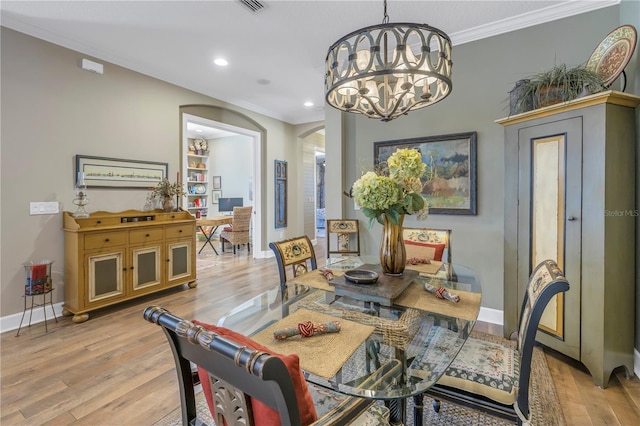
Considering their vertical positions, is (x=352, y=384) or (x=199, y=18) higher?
(x=199, y=18)

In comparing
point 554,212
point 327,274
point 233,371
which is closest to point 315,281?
point 327,274

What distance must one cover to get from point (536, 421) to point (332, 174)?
3.13 m

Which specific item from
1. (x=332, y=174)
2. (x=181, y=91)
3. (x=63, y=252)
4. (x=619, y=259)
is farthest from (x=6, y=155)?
(x=619, y=259)

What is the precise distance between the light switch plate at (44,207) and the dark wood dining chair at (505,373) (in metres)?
3.87

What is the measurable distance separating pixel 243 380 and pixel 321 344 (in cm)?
48

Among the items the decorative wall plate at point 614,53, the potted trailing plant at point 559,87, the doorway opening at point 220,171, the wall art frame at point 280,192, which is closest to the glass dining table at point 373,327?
the potted trailing plant at point 559,87

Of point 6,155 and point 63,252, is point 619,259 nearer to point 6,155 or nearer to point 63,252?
point 63,252

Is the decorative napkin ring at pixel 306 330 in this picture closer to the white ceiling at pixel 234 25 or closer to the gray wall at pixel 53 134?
the white ceiling at pixel 234 25

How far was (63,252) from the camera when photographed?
3.25 metres

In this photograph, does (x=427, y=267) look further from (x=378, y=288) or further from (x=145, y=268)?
(x=145, y=268)

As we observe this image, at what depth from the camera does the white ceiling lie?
2693mm

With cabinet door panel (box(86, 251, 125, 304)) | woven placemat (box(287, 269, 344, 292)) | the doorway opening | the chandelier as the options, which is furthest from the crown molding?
the doorway opening

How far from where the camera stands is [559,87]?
224 cm

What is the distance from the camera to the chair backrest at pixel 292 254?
2173mm
